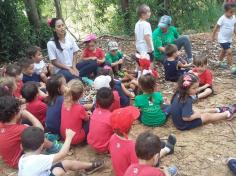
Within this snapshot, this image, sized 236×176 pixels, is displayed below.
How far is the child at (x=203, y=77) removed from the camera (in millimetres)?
6281

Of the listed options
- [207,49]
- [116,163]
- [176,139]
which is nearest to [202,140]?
[176,139]

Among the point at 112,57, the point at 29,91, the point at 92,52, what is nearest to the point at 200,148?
the point at 29,91

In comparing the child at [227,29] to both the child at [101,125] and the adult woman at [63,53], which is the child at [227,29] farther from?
the child at [101,125]

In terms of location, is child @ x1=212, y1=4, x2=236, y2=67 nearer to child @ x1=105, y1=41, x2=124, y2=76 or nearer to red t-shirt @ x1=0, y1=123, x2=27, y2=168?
child @ x1=105, y1=41, x2=124, y2=76

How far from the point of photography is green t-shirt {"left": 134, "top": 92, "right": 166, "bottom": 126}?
5.36 m

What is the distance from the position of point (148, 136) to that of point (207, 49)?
5.96m

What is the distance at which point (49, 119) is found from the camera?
17.0 feet

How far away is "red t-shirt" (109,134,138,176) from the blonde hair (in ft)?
3.44

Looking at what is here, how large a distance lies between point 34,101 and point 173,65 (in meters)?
2.85

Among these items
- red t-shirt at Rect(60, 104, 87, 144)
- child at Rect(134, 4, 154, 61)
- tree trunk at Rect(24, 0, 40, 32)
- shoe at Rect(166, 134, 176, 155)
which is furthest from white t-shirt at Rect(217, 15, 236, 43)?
tree trunk at Rect(24, 0, 40, 32)

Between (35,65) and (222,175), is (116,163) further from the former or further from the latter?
(35,65)

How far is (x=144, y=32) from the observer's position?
24.2 feet

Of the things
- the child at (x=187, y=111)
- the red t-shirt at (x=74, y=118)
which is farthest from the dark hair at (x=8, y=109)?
the child at (x=187, y=111)

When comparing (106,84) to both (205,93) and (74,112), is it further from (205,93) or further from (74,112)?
(205,93)
